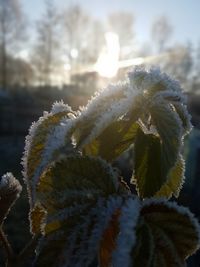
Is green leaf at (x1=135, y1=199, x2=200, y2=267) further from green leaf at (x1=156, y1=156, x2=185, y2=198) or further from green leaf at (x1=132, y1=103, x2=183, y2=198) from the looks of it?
green leaf at (x1=156, y1=156, x2=185, y2=198)

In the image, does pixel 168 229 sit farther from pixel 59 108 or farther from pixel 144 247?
pixel 59 108

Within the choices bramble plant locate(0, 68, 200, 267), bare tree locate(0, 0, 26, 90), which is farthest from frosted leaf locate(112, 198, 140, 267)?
bare tree locate(0, 0, 26, 90)

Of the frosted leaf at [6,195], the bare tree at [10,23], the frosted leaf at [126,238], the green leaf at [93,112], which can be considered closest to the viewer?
the frosted leaf at [126,238]

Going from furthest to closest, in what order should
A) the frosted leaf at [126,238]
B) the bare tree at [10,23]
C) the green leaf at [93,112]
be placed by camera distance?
the bare tree at [10,23] → the green leaf at [93,112] → the frosted leaf at [126,238]

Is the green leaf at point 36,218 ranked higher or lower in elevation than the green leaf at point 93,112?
lower

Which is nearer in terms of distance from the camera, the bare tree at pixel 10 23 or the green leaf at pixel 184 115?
the green leaf at pixel 184 115

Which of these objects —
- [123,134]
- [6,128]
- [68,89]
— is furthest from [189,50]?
[123,134]

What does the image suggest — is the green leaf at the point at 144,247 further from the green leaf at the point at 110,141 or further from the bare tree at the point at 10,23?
the bare tree at the point at 10,23

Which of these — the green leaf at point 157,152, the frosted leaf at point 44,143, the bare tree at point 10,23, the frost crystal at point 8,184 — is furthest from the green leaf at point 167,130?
the bare tree at point 10,23
